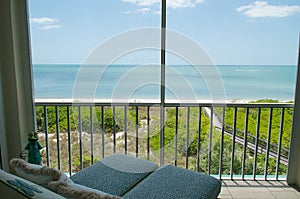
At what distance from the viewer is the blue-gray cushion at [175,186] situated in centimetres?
146

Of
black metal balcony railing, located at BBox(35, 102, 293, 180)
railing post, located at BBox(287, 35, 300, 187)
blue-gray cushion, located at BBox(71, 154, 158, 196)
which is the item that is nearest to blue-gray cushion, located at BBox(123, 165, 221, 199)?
blue-gray cushion, located at BBox(71, 154, 158, 196)

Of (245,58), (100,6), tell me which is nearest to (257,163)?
(245,58)

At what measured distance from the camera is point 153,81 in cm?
249

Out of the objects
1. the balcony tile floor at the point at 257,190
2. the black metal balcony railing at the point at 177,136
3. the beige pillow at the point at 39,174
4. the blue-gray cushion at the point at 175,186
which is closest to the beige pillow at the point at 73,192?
the beige pillow at the point at 39,174

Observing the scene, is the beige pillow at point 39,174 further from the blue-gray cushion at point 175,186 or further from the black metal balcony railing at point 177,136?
the black metal balcony railing at point 177,136

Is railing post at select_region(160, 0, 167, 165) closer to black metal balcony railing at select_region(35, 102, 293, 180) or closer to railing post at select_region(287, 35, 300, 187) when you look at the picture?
black metal balcony railing at select_region(35, 102, 293, 180)

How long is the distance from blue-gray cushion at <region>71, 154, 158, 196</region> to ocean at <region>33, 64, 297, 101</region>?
0.83 metres

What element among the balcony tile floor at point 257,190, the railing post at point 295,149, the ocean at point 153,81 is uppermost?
the ocean at point 153,81

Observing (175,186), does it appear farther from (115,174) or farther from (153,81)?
(153,81)

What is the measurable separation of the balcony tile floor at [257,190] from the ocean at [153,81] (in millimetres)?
925

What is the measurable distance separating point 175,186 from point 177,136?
3.99 ft

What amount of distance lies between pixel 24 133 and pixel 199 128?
6.24 feet

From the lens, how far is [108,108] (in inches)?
104

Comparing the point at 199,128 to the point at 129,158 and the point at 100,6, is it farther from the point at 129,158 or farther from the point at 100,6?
the point at 100,6
